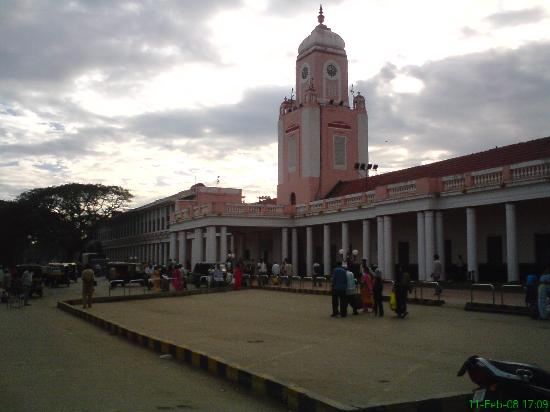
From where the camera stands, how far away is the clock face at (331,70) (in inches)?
1723

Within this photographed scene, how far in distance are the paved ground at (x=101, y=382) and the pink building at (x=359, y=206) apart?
1669 centimetres

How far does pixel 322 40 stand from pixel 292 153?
8699 millimetres

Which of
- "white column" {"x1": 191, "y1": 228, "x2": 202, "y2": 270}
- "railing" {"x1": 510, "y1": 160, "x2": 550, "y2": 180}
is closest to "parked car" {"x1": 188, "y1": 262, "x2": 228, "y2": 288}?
"white column" {"x1": 191, "y1": 228, "x2": 202, "y2": 270}

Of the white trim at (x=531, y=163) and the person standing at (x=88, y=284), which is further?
the white trim at (x=531, y=163)

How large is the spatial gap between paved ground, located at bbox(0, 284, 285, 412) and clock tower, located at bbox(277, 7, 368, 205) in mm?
31024

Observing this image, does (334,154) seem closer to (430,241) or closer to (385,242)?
(385,242)

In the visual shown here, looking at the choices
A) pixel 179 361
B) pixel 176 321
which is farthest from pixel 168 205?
pixel 179 361

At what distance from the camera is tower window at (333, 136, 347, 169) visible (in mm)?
42750

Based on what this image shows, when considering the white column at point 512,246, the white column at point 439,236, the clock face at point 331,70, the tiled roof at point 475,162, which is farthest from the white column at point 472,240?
the clock face at point 331,70

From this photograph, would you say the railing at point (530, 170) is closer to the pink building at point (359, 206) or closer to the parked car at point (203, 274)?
the pink building at point (359, 206)

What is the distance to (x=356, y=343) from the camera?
33.4 ft

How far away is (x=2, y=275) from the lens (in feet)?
101

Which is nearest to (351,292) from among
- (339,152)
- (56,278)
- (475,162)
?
(475,162)

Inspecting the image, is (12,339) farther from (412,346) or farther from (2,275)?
(2,275)
